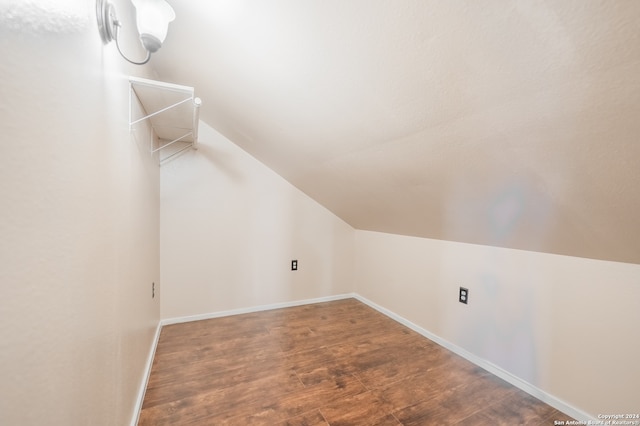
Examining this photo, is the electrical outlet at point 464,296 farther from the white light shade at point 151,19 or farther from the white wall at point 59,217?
the white light shade at point 151,19

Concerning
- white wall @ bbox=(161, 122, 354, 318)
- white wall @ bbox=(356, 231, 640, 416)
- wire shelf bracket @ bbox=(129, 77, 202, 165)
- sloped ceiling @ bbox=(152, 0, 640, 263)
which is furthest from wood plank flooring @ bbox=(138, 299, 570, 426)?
wire shelf bracket @ bbox=(129, 77, 202, 165)

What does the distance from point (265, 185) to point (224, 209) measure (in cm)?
50

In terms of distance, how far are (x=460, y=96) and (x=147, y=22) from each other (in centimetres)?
117

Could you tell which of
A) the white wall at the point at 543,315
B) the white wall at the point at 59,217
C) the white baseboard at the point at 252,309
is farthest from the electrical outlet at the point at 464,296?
the white wall at the point at 59,217

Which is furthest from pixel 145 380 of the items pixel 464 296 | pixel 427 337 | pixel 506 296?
pixel 506 296

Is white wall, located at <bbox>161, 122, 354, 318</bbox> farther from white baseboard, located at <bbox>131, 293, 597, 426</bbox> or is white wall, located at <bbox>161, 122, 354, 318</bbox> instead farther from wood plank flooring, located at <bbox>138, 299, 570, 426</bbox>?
wood plank flooring, located at <bbox>138, 299, 570, 426</bbox>

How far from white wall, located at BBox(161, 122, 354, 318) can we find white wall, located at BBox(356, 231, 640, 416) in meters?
1.22

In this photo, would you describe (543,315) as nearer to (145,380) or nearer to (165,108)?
(145,380)

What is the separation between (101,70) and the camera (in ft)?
2.71

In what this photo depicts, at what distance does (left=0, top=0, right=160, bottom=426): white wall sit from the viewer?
432 millimetres

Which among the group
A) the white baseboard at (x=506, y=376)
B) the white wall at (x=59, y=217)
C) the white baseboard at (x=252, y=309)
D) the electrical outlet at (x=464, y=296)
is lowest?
the white baseboard at (x=252, y=309)

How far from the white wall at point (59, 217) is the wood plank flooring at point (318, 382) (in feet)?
2.08

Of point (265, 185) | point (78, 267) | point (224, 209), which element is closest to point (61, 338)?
point (78, 267)

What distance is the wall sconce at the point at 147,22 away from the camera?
83cm
